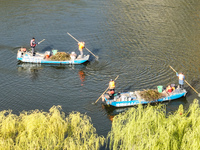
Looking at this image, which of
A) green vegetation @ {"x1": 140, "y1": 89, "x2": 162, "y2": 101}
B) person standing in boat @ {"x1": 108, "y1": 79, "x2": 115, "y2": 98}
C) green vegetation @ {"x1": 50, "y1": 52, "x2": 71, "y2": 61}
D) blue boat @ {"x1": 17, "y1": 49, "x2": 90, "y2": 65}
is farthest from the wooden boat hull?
green vegetation @ {"x1": 140, "y1": 89, "x2": 162, "y2": 101}

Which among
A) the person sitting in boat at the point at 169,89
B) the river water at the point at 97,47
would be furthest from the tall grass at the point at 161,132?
the person sitting in boat at the point at 169,89

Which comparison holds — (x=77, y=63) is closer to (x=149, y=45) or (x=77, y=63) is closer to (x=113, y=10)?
(x=149, y=45)

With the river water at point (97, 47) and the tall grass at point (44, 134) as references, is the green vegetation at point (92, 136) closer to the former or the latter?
the tall grass at point (44, 134)

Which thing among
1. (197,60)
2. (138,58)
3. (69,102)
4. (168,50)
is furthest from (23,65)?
(197,60)

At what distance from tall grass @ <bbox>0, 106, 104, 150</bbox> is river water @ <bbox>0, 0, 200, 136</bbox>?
6.66 m

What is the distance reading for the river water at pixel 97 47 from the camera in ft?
133

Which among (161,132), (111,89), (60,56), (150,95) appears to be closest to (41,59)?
(60,56)

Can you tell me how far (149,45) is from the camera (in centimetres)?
5353

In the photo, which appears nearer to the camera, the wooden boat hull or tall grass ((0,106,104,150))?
tall grass ((0,106,104,150))

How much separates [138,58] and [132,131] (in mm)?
24214

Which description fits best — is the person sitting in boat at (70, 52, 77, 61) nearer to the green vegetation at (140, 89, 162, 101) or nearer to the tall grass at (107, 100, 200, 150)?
the green vegetation at (140, 89, 162, 101)

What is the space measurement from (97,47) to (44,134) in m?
27.5

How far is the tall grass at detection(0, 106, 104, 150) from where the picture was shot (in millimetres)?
25906

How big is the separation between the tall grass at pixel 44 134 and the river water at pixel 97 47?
666cm
